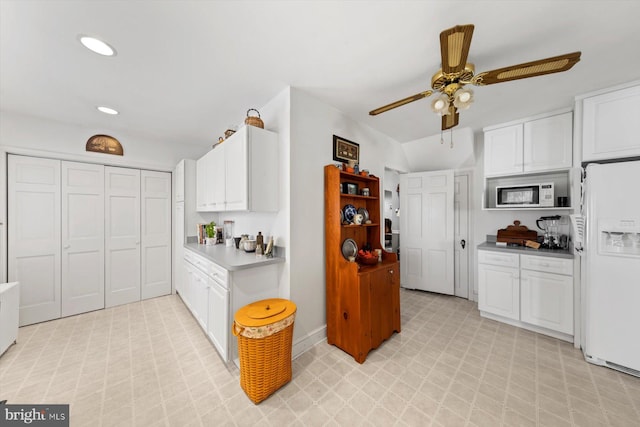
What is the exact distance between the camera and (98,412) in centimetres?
152

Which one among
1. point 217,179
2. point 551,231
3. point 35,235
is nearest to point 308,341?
point 217,179

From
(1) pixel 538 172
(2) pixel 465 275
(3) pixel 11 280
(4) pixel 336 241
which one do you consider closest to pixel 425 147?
(1) pixel 538 172

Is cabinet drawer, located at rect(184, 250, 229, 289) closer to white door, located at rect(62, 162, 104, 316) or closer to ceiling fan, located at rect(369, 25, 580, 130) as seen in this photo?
white door, located at rect(62, 162, 104, 316)

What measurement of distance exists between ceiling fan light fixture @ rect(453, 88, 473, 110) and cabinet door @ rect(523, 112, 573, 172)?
1.82m

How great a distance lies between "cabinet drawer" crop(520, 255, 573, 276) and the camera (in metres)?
2.33

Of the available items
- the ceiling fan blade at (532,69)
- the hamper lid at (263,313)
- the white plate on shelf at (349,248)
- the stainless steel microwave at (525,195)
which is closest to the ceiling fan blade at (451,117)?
the ceiling fan blade at (532,69)

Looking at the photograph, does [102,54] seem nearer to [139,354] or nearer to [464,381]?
[139,354]

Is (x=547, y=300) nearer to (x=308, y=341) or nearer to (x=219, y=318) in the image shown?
(x=308, y=341)

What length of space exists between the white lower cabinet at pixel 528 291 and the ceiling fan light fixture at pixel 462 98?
2.06 m

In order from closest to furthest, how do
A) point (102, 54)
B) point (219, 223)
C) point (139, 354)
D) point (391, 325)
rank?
point (102, 54) < point (139, 354) < point (391, 325) < point (219, 223)

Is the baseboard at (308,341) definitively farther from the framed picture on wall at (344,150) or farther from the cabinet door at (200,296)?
the framed picture on wall at (344,150)

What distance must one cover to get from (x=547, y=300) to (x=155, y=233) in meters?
5.38

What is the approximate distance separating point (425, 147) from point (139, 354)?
447 cm

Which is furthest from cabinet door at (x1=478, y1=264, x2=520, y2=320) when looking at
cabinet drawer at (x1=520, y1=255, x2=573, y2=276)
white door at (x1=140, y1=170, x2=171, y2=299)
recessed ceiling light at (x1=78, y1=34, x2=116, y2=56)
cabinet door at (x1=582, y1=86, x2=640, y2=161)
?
white door at (x1=140, y1=170, x2=171, y2=299)
